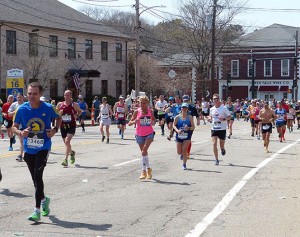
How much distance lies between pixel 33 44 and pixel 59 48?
3487mm

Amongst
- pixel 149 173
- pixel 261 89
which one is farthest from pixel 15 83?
pixel 261 89

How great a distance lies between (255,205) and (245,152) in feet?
33.2

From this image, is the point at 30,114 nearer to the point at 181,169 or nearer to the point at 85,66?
the point at 181,169

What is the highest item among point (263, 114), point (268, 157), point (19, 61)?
point (19, 61)

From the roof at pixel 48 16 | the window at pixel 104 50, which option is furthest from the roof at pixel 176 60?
the window at pixel 104 50

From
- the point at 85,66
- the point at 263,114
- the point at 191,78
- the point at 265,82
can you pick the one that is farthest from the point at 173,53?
the point at 263,114

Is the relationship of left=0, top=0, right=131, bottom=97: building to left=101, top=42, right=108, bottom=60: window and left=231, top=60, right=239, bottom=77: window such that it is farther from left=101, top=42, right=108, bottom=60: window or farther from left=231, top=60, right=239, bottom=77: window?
left=231, top=60, right=239, bottom=77: window

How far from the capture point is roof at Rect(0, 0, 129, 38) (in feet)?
145

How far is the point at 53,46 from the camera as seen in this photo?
4706cm

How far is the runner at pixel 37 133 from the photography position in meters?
8.33

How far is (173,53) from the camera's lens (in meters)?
75.9

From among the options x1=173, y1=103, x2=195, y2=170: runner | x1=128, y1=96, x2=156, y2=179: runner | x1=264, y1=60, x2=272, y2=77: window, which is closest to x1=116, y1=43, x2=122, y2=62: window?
x1=264, y1=60, x2=272, y2=77: window

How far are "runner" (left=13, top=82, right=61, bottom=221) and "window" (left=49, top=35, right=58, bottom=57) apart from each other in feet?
127

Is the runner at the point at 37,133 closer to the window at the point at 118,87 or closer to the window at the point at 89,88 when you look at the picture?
the window at the point at 89,88
